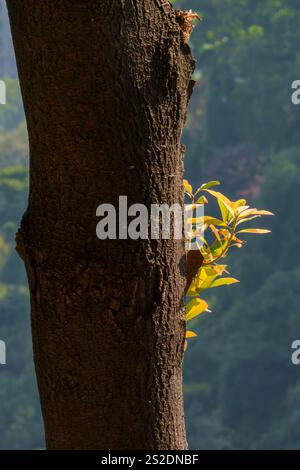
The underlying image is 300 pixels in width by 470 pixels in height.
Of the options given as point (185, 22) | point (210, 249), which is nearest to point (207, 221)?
point (210, 249)

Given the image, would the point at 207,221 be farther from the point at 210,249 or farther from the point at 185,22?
the point at 185,22

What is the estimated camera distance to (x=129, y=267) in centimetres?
72

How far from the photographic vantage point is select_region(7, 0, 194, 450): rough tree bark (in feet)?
2.33

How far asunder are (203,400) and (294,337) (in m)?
1.95

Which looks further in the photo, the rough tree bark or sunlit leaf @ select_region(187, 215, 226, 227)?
sunlit leaf @ select_region(187, 215, 226, 227)

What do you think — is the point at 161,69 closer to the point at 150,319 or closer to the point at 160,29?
the point at 160,29

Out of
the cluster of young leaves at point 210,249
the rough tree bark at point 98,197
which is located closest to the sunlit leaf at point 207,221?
the cluster of young leaves at point 210,249

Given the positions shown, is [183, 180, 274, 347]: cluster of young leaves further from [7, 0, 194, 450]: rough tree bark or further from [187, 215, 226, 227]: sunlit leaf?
[7, 0, 194, 450]: rough tree bark

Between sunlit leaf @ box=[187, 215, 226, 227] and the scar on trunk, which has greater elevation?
the scar on trunk

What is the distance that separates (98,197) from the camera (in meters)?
0.72

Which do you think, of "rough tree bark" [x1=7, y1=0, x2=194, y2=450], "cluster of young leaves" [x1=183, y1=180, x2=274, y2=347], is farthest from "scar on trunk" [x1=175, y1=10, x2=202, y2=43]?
"cluster of young leaves" [x1=183, y1=180, x2=274, y2=347]

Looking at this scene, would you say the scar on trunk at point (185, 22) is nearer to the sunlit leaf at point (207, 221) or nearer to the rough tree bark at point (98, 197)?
the rough tree bark at point (98, 197)

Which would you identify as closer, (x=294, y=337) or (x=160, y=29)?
(x=160, y=29)
